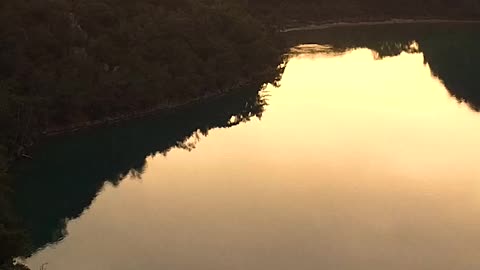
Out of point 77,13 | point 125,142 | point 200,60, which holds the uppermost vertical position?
point 77,13

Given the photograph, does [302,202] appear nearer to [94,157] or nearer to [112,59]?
[94,157]

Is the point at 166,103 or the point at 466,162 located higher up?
the point at 166,103

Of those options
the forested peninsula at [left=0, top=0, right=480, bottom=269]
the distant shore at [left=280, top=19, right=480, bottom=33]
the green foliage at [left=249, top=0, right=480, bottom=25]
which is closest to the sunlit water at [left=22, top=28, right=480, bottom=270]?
the forested peninsula at [left=0, top=0, right=480, bottom=269]

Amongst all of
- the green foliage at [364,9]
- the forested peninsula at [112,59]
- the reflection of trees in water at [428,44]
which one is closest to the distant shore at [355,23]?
the green foliage at [364,9]

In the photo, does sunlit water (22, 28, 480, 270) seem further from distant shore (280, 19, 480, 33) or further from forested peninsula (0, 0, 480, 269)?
distant shore (280, 19, 480, 33)

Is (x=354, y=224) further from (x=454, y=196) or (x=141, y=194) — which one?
(x=141, y=194)

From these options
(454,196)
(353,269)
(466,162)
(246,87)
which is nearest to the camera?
(353,269)

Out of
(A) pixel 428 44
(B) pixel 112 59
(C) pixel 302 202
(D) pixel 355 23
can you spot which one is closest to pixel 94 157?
(B) pixel 112 59

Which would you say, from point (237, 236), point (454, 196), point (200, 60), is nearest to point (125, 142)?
point (200, 60)

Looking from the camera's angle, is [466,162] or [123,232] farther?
[466,162]
